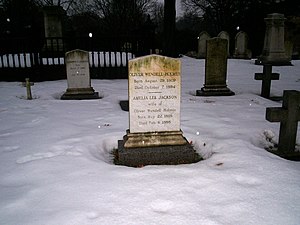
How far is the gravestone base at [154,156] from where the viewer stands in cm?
395

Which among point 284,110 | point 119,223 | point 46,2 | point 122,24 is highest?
point 46,2

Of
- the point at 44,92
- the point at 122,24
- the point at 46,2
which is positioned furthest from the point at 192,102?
the point at 46,2

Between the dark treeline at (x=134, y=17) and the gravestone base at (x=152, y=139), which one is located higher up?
the dark treeline at (x=134, y=17)

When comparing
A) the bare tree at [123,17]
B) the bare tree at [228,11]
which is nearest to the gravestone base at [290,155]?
the bare tree at [123,17]

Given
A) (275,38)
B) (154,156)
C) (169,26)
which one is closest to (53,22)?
(169,26)

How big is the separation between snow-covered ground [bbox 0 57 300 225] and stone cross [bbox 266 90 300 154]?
466 millimetres

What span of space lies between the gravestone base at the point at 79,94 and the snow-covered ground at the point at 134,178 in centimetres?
206

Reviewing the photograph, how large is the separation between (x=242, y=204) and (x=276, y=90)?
7677 mm

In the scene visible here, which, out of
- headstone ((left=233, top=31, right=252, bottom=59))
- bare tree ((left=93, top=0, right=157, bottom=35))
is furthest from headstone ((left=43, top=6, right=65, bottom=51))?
bare tree ((left=93, top=0, right=157, bottom=35))

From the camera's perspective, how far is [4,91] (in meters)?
9.26

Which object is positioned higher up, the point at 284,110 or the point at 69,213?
the point at 284,110

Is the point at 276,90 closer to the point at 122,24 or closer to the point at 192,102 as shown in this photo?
the point at 192,102

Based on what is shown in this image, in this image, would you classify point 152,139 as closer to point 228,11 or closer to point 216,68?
point 216,68

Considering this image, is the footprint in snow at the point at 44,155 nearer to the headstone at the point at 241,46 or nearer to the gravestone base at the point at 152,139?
the gravestone base at the point at 152,139
